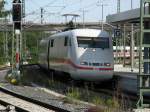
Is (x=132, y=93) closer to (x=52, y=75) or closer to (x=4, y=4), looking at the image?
(x=52, y=75)

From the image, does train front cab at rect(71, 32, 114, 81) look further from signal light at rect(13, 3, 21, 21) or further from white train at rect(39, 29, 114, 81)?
signal light at rect(13, 3, 21, 21)

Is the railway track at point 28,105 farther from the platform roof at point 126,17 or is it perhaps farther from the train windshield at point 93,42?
the platform roof at point 126,17

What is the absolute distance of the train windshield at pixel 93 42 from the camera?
24.9 meters

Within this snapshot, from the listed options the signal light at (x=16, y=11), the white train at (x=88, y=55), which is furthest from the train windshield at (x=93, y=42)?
the signal light at (x=16, y=11)

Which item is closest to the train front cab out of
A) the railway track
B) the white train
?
the white train

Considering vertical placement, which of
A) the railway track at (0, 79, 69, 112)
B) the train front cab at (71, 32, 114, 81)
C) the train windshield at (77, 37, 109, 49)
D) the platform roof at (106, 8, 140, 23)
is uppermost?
the platform roof at (106, 8, 140, 23)

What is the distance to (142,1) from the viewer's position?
14883mm

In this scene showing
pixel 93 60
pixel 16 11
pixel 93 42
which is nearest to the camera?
pixel 93 60

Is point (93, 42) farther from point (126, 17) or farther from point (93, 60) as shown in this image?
point (126, 17)

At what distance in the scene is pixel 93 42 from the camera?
987 inches

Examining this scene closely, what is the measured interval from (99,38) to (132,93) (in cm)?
421

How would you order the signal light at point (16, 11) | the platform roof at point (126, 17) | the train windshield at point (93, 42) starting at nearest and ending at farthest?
the platform roof at point (126, 17) → the train windshield at point (93, 42) → the signal light at point (16, 11)

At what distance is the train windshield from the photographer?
24891 millimetres

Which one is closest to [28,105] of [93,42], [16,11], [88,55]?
[88,55]
